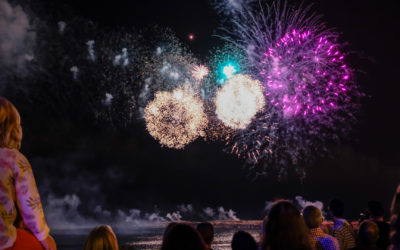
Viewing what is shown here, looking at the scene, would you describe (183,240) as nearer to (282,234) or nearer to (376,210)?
(282,234)

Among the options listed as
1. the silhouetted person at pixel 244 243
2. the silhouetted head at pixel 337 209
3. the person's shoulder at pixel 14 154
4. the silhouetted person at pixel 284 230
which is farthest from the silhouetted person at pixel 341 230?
the person's shoulder at pixel 14 154

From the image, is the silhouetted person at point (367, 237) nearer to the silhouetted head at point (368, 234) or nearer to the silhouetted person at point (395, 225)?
the silhouetted head at point (368, 234)

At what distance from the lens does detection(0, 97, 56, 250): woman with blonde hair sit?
9.09 ft

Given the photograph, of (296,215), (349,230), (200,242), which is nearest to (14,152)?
(200,242)

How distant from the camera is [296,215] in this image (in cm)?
356

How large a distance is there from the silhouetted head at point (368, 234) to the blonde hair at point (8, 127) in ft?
19.3

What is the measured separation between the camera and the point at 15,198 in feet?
9.53

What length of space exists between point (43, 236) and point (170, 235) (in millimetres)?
1343

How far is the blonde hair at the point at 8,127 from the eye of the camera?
2906 mm

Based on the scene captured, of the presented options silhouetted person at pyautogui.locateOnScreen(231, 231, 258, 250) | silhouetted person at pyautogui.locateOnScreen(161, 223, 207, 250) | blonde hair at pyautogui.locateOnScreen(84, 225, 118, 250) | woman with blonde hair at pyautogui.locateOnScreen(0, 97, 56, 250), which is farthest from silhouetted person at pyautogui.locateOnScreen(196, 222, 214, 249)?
woman with blonde hair at pyautogui.locateOnScreen(0, 97, 56, 250)

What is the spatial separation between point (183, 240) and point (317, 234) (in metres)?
3.63

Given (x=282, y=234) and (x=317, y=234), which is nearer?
(x=282, y=234)

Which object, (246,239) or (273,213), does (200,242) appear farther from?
(246,239)

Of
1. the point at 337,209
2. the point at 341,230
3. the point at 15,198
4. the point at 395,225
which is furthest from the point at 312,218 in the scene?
the point at 15,198
